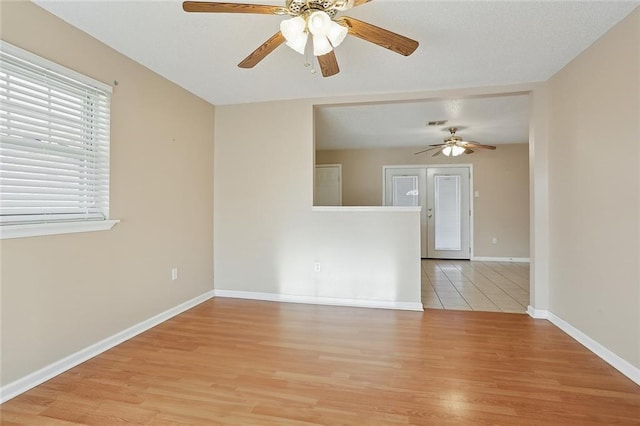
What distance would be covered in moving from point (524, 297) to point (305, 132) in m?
3.29

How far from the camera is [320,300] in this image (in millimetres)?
3520

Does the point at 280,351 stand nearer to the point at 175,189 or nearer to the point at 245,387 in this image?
the point at 245,387

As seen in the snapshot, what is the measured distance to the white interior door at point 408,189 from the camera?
6445 millimetres

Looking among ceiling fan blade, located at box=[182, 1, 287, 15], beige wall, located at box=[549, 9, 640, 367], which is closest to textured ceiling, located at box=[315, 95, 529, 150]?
beige wall, located at box=[549, 9, 640, 367]

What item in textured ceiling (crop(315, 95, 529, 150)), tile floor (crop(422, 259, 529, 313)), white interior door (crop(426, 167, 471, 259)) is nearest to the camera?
tile floor (crop(422, 259, 529, 313))

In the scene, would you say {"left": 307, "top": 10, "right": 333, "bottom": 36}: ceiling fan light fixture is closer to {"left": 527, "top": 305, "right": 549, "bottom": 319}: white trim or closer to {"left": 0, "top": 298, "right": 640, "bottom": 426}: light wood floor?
{"left": 0, "top": 298, "right": 640, "bottom": 426}: light wood floor

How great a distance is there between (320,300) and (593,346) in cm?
239

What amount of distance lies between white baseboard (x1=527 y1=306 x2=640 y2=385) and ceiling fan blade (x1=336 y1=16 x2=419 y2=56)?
8.01 ft

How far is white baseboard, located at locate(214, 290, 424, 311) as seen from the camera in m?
3.32

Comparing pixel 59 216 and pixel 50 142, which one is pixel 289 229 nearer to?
pixel 59 216

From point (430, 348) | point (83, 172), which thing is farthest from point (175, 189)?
point (430, 348)

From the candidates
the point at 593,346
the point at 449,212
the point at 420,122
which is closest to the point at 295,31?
the point at 593,346

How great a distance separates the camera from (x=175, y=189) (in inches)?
123

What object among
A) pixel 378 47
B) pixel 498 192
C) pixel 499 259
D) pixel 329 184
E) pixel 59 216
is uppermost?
pixel 378 47
